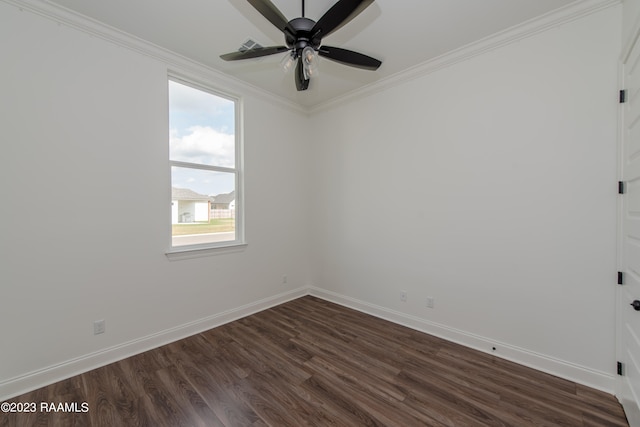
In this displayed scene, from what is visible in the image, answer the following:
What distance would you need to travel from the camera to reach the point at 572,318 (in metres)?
2.04

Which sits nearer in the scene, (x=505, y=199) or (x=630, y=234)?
(x=630, y=234)

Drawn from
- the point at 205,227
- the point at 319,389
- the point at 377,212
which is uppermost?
the point at 377,212

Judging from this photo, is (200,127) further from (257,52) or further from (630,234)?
(630,234)

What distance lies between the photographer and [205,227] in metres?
3.06

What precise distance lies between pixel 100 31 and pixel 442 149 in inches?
132

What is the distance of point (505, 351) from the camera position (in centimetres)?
232

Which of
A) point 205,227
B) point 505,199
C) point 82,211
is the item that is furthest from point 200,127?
point 505,199

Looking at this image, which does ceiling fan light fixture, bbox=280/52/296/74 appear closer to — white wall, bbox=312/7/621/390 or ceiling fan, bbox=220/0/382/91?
ceiling fan, bbox=220/0/382/91

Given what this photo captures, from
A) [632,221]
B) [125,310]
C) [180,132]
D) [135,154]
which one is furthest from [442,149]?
[125,310]

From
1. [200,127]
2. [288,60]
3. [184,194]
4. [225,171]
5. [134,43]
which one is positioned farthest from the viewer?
[225,171]

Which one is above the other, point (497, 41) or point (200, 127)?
point (497, 41)

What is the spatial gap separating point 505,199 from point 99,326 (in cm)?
380

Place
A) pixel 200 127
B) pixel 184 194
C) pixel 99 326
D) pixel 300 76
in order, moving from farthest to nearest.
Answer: pixel 200 127
pixel 184 194
pixel 99 326
pixel 300 76

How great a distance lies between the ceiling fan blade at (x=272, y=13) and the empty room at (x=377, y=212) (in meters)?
0.02
